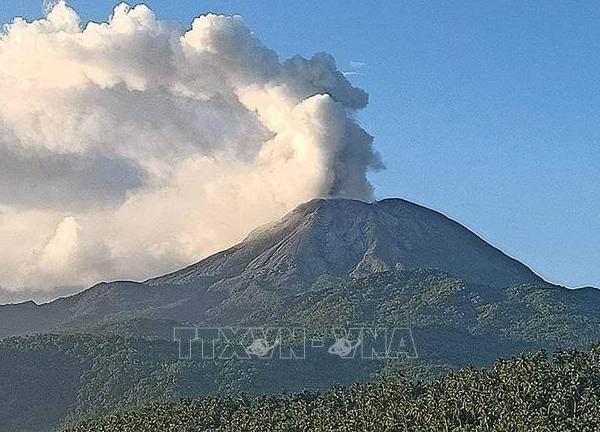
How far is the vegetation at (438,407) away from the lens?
367 ft

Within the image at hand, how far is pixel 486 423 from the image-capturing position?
11006 cm

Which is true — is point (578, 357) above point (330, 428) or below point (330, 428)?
above

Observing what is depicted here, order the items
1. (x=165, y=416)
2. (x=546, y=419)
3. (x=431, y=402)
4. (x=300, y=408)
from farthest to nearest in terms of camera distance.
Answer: (x=165, y=416) → (x=300, y=408) → (x=431, y=402) → (x=546, y=419)

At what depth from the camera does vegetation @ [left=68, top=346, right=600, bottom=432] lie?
367ft

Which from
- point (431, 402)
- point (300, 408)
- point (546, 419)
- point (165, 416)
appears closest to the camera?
point (546, 419)

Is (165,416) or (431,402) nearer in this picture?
(431,402)

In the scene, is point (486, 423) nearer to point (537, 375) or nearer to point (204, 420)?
point (537, 375)

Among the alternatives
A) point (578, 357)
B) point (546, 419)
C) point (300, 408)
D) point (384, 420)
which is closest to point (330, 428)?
point (384, 420)

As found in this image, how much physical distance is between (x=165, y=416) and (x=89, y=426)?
43.1 ft

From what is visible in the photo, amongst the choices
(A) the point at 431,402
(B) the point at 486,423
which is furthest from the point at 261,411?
(B) the point at 486,423

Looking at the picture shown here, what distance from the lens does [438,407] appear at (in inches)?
4604

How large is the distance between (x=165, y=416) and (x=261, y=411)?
570 inches

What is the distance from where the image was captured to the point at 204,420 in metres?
134

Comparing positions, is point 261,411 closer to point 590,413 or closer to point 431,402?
point 431,402
